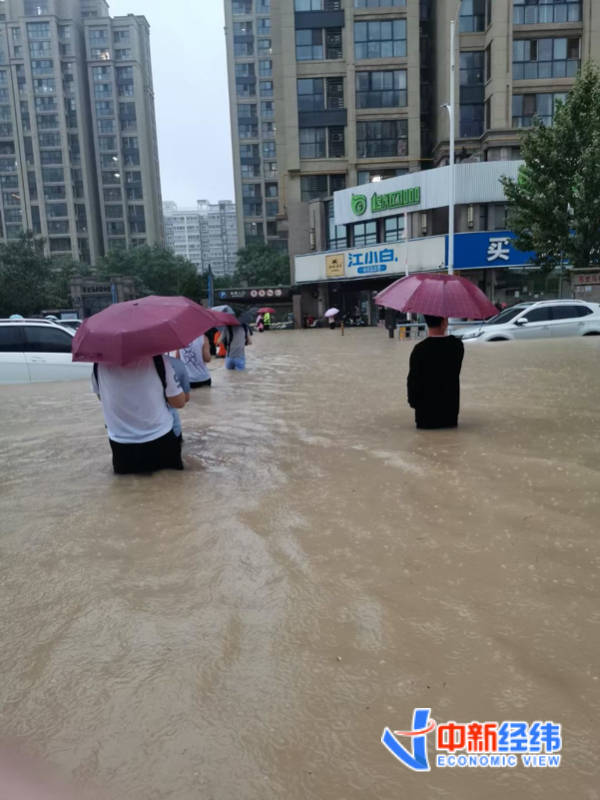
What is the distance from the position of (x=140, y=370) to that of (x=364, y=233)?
3763 cm

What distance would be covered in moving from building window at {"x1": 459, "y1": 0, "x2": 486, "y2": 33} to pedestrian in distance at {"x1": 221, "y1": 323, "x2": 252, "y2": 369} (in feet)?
118

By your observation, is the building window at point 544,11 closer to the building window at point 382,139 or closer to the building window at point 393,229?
the building window at point 382,139

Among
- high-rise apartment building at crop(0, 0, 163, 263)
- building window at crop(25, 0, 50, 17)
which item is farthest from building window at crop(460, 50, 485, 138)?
building window at crop(25, 0, 50, 17)

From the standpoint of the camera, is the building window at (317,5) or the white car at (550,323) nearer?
the white car at (550,323)

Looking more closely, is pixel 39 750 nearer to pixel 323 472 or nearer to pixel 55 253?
pixel 323 472

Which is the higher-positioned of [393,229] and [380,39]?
[380,39]

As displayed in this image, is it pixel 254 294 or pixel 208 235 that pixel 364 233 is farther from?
pixel 208 235

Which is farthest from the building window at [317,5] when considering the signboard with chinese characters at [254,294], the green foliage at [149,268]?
the green foliage at [149,268]

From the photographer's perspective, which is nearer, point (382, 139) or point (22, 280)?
point (22, 280)

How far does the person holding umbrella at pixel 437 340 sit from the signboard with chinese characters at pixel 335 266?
114 ft

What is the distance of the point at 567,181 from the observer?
2131 cm

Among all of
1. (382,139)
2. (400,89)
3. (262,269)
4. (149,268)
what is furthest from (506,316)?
(149,268)

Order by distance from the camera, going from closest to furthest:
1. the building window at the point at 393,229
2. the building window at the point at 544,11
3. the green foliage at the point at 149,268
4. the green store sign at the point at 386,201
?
the building window at the point at 544,11 → the green store sign at the point at 386,201 → the building window at the point at 393,229 → the green foliage at the point at 149,268

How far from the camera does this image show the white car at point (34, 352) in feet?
38.7
